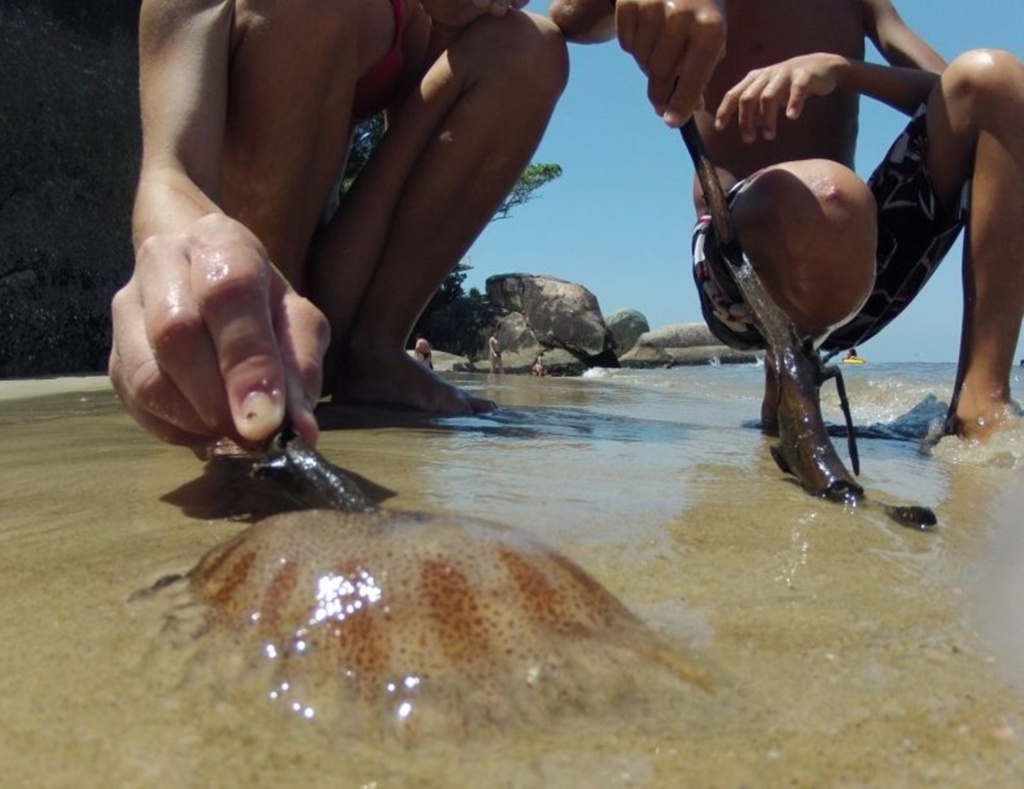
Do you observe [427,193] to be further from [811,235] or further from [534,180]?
[534,180]

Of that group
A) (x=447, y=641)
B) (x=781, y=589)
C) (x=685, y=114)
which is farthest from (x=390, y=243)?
(x=447, y=641)

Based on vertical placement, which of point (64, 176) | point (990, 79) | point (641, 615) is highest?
point (64, 176)

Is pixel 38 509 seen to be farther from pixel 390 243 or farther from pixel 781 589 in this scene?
pixel 390 243

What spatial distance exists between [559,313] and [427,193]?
56.1 ft

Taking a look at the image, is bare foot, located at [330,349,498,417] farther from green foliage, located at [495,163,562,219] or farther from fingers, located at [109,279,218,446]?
green foliage, located at [495,163,562,219]

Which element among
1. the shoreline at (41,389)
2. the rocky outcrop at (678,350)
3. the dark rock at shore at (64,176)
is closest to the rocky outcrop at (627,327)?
the rocky outcrop at (678,350)

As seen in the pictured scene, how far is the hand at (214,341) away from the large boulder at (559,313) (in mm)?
18147

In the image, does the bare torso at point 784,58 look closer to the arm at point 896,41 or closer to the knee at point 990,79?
the arm at point 896,41

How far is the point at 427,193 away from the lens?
2576 millimetres

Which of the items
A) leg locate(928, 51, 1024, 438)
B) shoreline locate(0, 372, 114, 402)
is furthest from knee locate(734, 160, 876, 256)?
shoreline locate(0, 372, 114, 402)

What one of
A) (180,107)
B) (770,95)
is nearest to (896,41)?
(770,95)

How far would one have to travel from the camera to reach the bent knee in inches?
96.2

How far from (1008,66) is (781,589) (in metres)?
2.07

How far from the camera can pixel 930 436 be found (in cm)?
251
